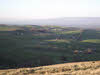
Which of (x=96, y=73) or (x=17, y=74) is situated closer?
(x=96, y=73)

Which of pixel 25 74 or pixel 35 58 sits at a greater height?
pixel 25 74

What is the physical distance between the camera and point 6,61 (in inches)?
1030

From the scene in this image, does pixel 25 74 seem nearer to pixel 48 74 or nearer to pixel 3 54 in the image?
pixel 48 74

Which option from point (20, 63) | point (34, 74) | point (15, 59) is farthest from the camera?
point (15, 59)

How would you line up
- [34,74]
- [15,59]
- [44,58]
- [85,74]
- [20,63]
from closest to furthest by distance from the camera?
[85,74]
[34,74]
[20,63]
[15,59]
[44,58]

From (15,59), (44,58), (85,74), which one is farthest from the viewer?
(44,58)

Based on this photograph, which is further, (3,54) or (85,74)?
(3,54)

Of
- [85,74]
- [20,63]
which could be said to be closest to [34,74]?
[85,74]

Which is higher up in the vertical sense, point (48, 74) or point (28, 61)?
point (48, 74)

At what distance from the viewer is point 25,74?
1448cm

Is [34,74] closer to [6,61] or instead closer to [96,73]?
[96,73]

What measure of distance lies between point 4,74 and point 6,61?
1194cm

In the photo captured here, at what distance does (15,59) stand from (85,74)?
62.1 ft

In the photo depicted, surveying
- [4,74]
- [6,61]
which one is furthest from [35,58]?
[4,74]
